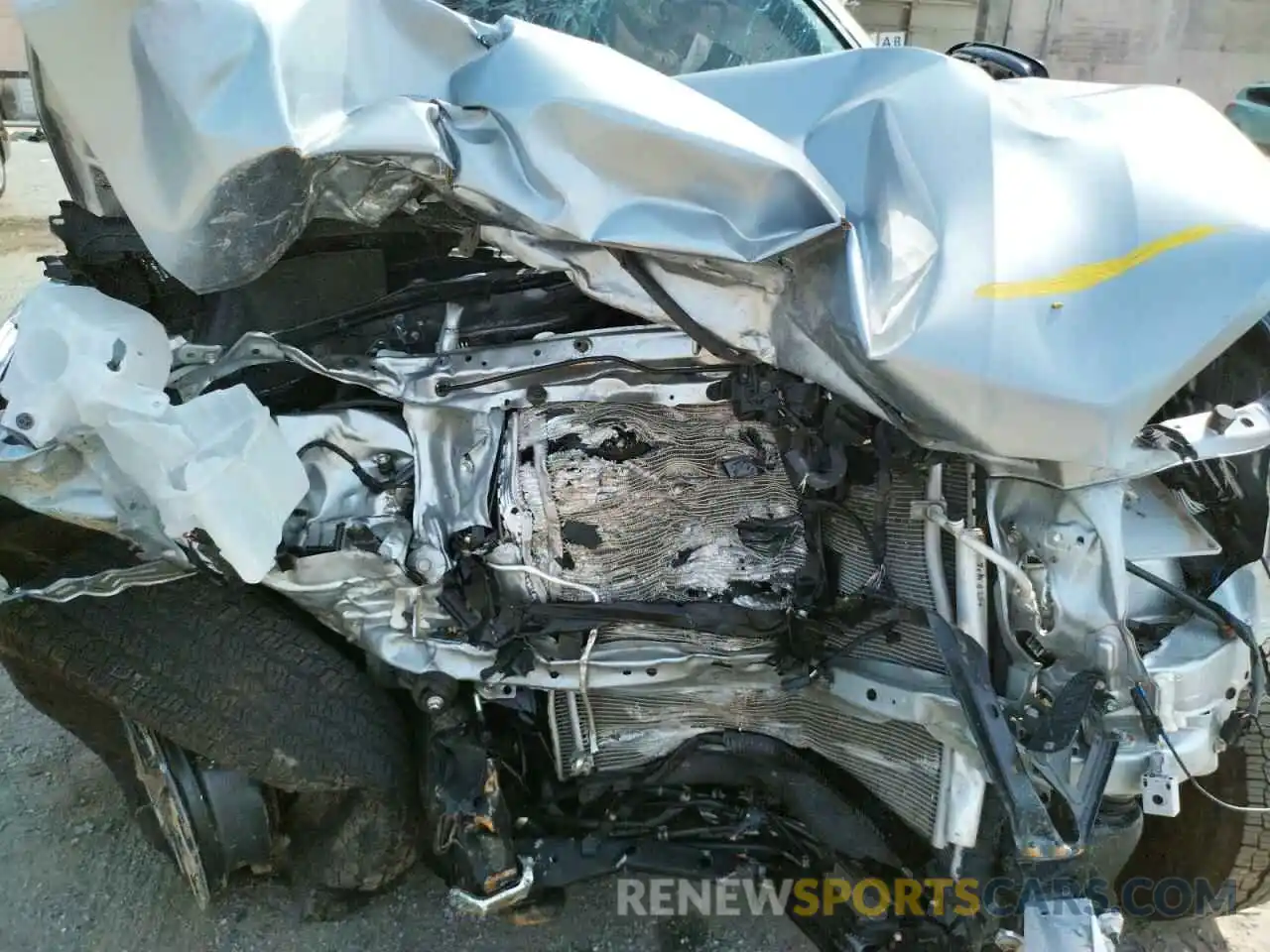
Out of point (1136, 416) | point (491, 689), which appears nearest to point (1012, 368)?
point (1136, 416)

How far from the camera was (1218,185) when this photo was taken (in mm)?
1515

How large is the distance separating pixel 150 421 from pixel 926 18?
13922mm

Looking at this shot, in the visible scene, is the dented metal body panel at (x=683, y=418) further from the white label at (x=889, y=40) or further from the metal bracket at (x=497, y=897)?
the white label at (x=889, y=40)

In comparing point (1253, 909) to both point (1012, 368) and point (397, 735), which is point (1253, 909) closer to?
point (1012, 368)

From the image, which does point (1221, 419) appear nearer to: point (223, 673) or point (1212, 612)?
point (1212, 612)

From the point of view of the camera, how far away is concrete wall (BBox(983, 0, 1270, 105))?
1301 cm

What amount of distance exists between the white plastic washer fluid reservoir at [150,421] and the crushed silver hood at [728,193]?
0.17 m

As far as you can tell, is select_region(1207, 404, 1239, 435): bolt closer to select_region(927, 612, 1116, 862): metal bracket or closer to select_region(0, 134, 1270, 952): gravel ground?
select_region(927, 612, 1116, 862): metal bracket

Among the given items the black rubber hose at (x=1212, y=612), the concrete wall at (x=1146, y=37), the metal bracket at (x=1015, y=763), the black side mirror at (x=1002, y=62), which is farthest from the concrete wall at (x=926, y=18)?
the metal bracket at (x=1015, y=763)

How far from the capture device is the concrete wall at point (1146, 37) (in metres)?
13.0

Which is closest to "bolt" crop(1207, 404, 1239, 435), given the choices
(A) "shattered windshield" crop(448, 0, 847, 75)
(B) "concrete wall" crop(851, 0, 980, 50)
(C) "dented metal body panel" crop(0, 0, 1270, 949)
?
(C) "dented metal body panel" crop(0, 0, 1270, 949)

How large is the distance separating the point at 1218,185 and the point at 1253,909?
5.80 ft

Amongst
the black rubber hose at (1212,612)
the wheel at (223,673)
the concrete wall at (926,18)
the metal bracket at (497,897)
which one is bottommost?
the metal bracket at (497,897)

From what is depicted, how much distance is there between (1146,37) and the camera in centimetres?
1309
